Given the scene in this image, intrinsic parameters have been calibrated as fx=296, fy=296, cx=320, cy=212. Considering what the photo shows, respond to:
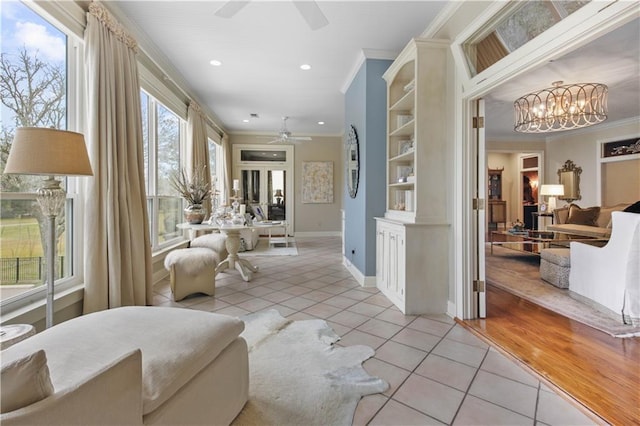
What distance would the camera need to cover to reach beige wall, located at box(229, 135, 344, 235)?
8.47m

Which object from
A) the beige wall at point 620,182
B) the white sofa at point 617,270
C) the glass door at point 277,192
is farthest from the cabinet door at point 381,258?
the beige wall at point 620,182

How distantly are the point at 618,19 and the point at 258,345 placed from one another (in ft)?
9.32

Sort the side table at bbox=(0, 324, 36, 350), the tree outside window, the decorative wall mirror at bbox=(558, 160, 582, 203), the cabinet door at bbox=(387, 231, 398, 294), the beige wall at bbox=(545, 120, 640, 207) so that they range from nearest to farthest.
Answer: the side table at bbox=(0, 324, 36, 350) → the tree outside window → the cabinet door at bbox=(387, 231, 398, 294) → the beige wall at bbox=(545, 120, 640, 207) → the decorative wall mirror at bbox=(558, 160, 582, 203)

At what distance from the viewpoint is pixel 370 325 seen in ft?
8.57

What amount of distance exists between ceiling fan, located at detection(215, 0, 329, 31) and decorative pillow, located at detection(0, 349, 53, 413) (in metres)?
2.21

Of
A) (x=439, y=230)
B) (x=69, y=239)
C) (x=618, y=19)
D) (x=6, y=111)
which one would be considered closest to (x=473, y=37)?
(x=618, y=19)

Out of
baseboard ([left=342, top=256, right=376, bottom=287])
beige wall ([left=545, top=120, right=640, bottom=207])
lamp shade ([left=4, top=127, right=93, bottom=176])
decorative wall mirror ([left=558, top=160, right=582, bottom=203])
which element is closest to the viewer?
lamp shade ([left=4, top=127, right=93, bottom=176])

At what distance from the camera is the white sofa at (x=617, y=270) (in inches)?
101

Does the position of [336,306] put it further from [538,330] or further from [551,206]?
[551,206]

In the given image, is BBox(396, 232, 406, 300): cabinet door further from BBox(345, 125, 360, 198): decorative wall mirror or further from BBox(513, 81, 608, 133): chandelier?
BBox(513, 81, 608, 133): chandelier

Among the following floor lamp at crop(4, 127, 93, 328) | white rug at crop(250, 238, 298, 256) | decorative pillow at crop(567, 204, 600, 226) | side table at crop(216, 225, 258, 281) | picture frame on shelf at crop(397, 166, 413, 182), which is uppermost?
picture frame on shelf at crop(397, 166, 413, 182)

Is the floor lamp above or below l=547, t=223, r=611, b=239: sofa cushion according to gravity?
above

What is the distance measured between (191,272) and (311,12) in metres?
2.72

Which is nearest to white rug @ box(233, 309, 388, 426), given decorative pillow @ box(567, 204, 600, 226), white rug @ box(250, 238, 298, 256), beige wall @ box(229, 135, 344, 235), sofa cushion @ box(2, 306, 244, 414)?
sofa cushion @ box(2, 306, 244, 414)
